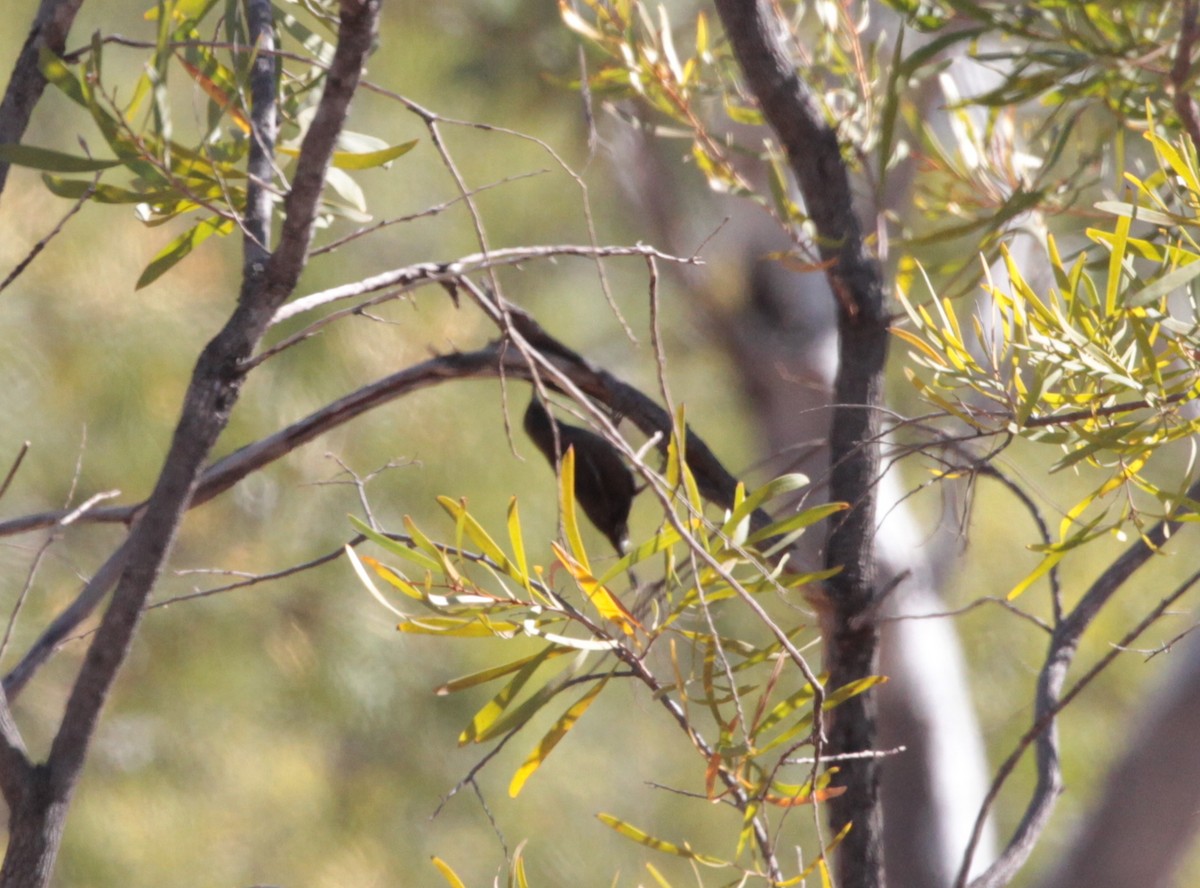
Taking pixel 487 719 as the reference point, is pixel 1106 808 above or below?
above

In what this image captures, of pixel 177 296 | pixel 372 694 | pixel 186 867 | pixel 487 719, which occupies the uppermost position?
pixel 177 296

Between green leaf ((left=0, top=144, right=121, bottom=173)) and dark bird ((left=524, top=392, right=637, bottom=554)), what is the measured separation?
0.40 ft

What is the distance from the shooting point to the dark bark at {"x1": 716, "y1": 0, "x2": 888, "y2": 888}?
30cm

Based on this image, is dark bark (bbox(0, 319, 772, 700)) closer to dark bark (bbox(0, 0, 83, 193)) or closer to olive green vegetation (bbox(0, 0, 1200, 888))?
dark bark (bbox(0, 0, 83, 193))

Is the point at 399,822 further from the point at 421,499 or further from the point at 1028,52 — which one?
the point at 1028,52

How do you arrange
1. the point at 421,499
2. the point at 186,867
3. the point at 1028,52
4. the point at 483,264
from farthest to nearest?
the point at 421,499 → the point at 186,867 → the point at 1028,52 → the point at 483,264

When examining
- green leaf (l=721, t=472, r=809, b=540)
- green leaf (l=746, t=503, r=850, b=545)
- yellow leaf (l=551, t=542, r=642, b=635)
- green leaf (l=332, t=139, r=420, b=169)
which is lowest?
yellow leaf (l=551, t=542, r=642, b=635)

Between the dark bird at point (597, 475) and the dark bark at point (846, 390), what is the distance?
2.3 inches

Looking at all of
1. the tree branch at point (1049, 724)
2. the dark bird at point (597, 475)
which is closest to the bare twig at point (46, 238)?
the dark bird at point (597, 475)

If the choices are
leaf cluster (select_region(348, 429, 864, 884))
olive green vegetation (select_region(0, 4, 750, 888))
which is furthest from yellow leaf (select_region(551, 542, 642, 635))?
olive green vegetation (select_region(0, 4, 750, 888))

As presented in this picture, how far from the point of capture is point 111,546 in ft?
3.89

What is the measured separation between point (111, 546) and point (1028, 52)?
43.3 inches

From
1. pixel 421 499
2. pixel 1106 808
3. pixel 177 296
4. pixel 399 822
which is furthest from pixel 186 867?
pixel 1106 808

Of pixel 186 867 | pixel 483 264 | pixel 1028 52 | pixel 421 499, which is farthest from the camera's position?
pixel 421 499
